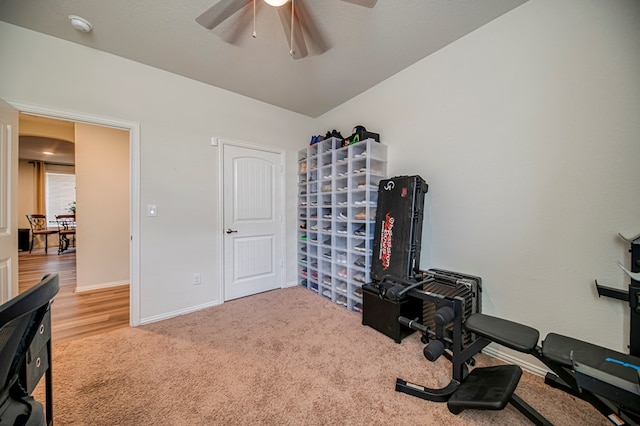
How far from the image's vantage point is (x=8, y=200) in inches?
71.0

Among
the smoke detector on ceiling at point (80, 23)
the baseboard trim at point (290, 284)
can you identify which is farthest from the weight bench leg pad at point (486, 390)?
the smoke detector on ceiling at point (80, 23)

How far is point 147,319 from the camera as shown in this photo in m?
2.39

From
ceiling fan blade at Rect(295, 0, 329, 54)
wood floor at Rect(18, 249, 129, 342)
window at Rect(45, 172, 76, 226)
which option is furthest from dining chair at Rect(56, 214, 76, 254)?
ceiling fan blade at Rect(295, 0, 329, 54)

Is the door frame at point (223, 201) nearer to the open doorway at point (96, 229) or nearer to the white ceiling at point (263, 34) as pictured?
the white ceiling at point (263, 34)

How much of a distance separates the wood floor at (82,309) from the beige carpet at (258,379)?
28cm

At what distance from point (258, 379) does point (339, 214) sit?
1796mm

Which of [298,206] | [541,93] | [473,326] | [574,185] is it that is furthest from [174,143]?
[574,185]

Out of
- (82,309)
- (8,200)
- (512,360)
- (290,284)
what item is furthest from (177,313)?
(512,360)

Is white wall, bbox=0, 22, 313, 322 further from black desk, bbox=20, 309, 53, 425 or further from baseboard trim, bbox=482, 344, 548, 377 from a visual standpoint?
baseboard trim, bbox=482, 344, 548, 377

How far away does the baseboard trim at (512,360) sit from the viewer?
163 centimetres

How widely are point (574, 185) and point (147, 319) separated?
147 inches

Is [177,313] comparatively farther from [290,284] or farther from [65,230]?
[65,230]

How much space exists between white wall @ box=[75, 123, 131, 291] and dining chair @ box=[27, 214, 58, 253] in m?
4.37

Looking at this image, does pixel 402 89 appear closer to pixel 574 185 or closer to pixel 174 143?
pixel 574 185
